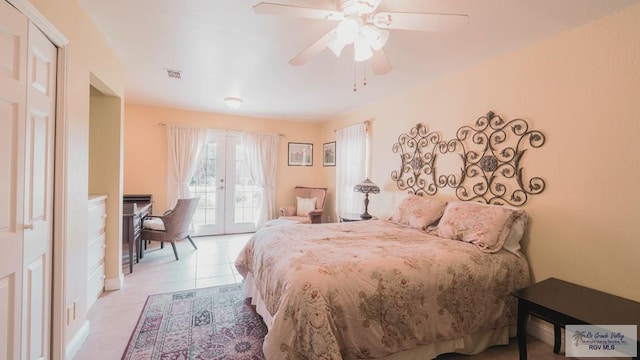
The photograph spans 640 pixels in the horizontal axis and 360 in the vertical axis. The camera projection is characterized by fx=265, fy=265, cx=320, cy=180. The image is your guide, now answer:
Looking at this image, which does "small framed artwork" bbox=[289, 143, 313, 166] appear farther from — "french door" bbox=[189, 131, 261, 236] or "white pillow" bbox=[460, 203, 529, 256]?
"white pillow" bbox=[460, 203, 529, 256]

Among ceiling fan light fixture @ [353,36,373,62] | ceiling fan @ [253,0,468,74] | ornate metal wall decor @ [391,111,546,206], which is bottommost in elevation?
ornate metal wall decor @ [391,111,546,206]

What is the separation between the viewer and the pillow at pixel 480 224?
6.61ft

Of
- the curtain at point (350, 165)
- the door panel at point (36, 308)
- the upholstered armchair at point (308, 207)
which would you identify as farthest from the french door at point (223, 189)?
the door panel at point (36, 308)

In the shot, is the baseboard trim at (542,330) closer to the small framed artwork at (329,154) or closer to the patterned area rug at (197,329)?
the patterned area rug at (197,329)

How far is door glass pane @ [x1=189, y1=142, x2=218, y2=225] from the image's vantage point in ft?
16.0

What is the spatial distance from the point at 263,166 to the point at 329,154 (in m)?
1.33

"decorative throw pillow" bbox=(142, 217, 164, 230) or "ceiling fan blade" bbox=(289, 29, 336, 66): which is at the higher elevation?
"ceiling fan blade" bbox=(289, 29, 336, 66)

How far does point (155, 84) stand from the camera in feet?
11.0

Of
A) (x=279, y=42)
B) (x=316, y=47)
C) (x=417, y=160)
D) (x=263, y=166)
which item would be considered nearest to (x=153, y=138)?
(x=263, y=166)

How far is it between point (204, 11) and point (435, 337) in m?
2.58

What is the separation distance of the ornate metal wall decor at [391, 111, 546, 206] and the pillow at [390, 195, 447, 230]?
0.80 ft

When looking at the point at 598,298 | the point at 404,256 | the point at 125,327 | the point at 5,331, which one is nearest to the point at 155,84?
the point at 125,327

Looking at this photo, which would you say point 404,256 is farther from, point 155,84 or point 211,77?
point 155,84

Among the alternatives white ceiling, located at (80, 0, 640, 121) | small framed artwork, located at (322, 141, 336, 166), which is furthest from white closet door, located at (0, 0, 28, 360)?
small framed artwork, located at (322, 141, 336, 166)
